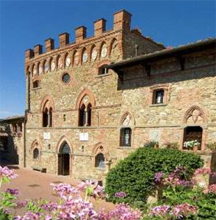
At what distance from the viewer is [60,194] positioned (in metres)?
2.28

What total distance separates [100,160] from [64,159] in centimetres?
408

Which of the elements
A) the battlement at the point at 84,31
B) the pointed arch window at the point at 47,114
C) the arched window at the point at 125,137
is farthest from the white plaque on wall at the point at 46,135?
the arched window at the point at 125,137

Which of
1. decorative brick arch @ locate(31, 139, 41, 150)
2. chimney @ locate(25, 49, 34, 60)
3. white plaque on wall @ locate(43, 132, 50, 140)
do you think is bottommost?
decorative brick arch @ locate(31, 139, 41, 150)

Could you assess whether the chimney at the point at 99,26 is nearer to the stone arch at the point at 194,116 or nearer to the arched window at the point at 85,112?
the arched window at the point at 85,112

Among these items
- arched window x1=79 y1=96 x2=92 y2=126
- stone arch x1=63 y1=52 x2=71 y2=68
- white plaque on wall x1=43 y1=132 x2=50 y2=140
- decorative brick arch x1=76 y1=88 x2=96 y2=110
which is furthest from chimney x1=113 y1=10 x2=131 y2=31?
white plaque on wall x1=43 y1=132 x2=50 y2=140

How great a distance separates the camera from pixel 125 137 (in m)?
13.2

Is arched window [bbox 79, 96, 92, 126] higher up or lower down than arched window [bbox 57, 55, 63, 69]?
lower down

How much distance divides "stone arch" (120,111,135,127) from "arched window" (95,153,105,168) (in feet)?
9.91

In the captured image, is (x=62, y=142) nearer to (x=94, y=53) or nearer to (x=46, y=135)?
(x=46, y=135)

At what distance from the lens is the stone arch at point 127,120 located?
1272 cm

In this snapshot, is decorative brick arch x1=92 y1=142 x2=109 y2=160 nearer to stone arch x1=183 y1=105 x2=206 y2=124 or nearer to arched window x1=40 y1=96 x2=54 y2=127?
arched window x1=40 y1=96 x2=54 y2=127

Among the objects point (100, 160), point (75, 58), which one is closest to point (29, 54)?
point (75, 58)

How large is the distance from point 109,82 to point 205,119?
628cm

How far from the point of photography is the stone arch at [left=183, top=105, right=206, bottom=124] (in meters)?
10.2
